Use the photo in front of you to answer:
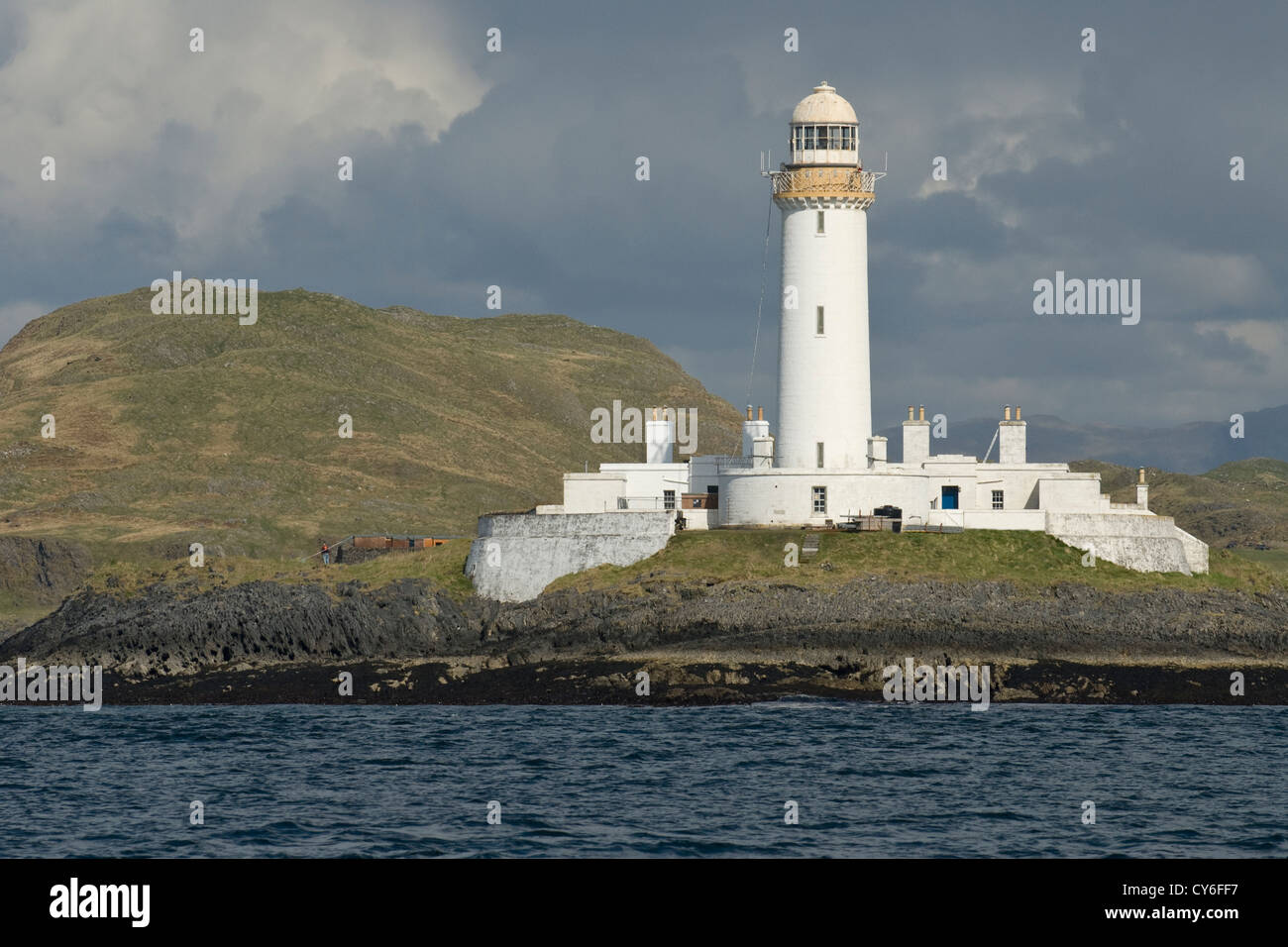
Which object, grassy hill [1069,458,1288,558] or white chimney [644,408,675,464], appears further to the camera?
grassy hill [1069,458,1288,558]

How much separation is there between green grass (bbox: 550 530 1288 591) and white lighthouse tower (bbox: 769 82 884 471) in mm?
4798

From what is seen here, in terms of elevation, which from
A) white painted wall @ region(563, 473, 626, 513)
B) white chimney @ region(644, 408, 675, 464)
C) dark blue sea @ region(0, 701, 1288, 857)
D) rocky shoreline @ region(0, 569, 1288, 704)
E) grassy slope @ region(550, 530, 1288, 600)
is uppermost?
white chimney @ region(644, 408, 675, 464)

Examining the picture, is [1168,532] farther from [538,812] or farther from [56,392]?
[56,392]

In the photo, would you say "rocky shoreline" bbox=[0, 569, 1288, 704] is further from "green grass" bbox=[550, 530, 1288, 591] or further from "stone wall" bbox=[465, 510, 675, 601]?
"stone wall" bbox=[465, 510, 675, 601]

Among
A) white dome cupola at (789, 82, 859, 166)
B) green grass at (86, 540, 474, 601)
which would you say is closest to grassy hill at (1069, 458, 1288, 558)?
white dome cupola at (789, 82, 859, 166)

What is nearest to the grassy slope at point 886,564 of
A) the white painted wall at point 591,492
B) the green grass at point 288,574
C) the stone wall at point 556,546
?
the stone wall at point 556,546

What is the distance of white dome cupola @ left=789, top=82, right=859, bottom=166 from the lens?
6359 cm

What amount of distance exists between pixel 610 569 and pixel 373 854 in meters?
30.5

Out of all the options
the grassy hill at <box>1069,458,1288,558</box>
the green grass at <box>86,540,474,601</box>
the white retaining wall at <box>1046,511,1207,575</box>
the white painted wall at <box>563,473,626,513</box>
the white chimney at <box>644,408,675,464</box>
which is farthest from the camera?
the grassy hill at <box>1069,458,1288,558</box>

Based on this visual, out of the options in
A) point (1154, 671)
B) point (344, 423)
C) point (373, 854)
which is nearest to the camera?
point (373, 854)

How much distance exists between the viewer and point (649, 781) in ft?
129
